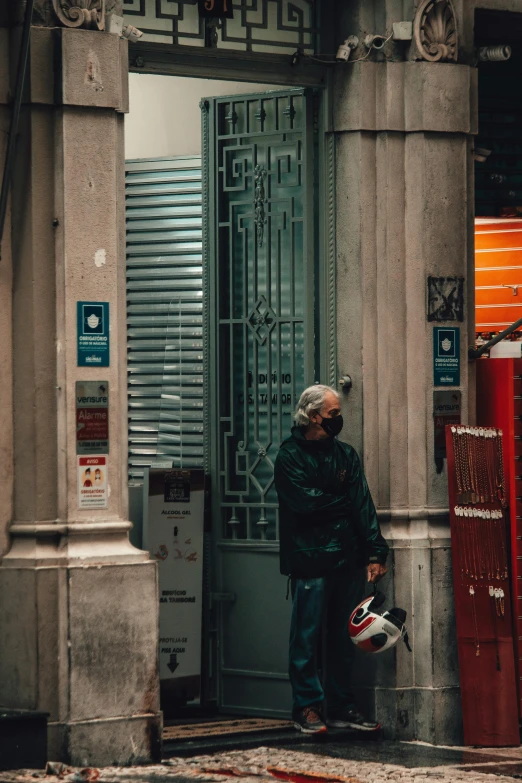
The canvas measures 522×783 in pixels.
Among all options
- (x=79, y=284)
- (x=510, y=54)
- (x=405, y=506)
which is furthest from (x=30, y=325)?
(x=510, y=54)

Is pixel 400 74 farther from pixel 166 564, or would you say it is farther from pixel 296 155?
pixel 166 564

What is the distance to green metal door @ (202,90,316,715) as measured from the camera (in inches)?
413

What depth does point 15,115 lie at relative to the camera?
8.78 m

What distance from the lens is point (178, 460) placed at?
36.3 feet

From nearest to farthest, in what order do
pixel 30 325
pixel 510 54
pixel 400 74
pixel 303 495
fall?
pixel 30 325, pixel 303 495, pixel 400 74, pixel 510 54

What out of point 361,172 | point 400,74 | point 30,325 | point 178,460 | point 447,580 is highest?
point 400,74

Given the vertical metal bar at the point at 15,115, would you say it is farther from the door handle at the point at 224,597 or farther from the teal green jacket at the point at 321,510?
the door handle at the point at 224,597

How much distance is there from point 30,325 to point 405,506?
2.72 metres

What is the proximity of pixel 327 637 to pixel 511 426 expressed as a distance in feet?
5.81

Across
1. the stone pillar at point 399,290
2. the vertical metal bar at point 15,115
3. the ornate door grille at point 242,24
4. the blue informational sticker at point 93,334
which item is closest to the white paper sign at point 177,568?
the stone pillar at point 399,290

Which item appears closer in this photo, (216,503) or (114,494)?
(114,494)

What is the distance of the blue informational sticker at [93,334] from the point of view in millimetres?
9109

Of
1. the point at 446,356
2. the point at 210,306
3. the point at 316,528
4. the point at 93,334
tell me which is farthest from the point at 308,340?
the point at 93,334

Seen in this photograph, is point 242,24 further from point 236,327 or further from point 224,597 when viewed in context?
point 224,597
